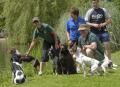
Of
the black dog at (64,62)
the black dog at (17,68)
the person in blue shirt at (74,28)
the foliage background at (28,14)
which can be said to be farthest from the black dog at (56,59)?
the foliage background at (28,14)

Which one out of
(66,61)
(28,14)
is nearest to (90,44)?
(66,61)

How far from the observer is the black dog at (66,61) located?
12609 millimetres

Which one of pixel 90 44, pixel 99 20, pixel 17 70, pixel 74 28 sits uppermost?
pixel 99 20

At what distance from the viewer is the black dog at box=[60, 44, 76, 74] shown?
12.6 m

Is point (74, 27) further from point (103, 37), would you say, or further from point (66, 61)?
point (66, 61)

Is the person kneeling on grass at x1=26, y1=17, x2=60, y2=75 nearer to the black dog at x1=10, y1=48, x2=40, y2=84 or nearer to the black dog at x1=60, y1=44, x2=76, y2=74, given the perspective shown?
the black dog at x1=60, y1=44, x2=76, y2=74

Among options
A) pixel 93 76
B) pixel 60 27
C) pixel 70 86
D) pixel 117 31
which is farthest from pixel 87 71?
pixel 60 27

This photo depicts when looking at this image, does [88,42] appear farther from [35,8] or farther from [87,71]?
[35,8]

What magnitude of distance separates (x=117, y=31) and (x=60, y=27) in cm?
396

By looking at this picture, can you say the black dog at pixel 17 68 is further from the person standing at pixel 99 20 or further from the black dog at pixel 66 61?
the person standing at pixel 99 20

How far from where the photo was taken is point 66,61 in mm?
12711

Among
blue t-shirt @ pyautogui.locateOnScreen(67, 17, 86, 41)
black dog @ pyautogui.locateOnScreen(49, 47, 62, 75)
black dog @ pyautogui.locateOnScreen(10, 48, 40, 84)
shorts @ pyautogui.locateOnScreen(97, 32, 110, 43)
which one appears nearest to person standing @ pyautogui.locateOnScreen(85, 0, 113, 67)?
shorts @ pyautogui.locateOnScreen(97, 32, 110, 43)

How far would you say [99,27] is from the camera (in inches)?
496

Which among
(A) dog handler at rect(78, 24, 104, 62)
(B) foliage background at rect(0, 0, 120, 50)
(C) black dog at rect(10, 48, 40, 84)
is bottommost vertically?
(C) black dog at rect(10, 48, 40, 84)
